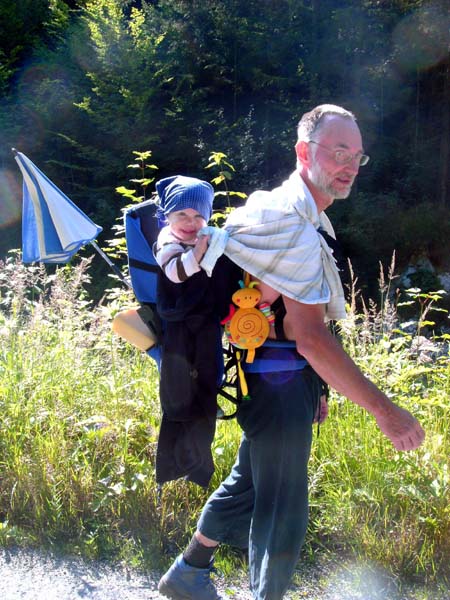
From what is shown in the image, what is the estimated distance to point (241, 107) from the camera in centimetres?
2308

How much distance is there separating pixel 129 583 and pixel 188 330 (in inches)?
54.8

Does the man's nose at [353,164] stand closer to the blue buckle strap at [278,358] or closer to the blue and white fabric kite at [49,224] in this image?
the blue buckle strap at [278,358]

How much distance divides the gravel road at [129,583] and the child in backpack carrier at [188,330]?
825 millimetres

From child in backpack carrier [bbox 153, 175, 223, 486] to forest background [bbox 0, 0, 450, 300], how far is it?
55.1 feet

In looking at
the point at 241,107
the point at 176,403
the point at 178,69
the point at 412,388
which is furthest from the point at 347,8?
the point at 176,403

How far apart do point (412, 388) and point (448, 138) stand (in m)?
19.8

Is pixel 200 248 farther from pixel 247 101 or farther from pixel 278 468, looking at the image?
pixel 247 101

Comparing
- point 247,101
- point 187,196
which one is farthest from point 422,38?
point 187,196

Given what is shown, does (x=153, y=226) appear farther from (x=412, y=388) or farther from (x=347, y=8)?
(x=347, y=8)

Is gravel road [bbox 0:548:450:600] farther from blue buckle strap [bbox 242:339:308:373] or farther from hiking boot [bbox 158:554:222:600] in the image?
blue buckle strap [bbox 242:339:308:373]

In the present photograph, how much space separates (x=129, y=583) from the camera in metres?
2.98

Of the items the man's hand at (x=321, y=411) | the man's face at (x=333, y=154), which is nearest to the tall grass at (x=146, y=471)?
the man's hand at (x=321, y=411)

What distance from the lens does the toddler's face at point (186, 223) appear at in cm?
246

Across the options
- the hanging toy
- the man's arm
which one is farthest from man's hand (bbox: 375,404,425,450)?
the hanging toy
